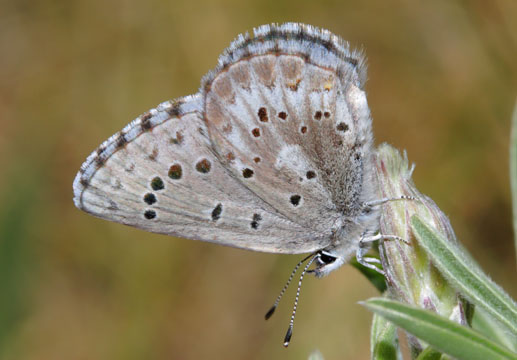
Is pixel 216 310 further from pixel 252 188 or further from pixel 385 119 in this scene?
pixel 252 188

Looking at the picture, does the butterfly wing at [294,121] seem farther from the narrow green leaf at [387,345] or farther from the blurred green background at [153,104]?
the blurred green background at [153,104]

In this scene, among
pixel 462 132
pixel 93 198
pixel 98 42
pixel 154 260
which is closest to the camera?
pixel 93 198

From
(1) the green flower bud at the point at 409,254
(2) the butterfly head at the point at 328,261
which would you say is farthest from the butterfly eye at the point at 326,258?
(1) the green flower bud at the point at 409,254

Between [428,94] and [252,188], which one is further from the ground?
[428,94]

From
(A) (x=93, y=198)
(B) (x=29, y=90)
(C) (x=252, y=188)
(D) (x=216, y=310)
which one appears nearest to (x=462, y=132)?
(D) (x=216, y=310)

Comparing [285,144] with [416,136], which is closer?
[285,144]

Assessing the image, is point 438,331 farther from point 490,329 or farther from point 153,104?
point 153,104

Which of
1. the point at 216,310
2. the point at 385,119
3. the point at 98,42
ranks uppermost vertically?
the point at 385,119

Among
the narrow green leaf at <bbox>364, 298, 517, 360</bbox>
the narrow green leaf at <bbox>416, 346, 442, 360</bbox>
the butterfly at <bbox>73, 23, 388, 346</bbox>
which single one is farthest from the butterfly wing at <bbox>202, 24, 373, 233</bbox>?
the narrow green leaf at <bbox>364, 298, 517, 360</bbox>
